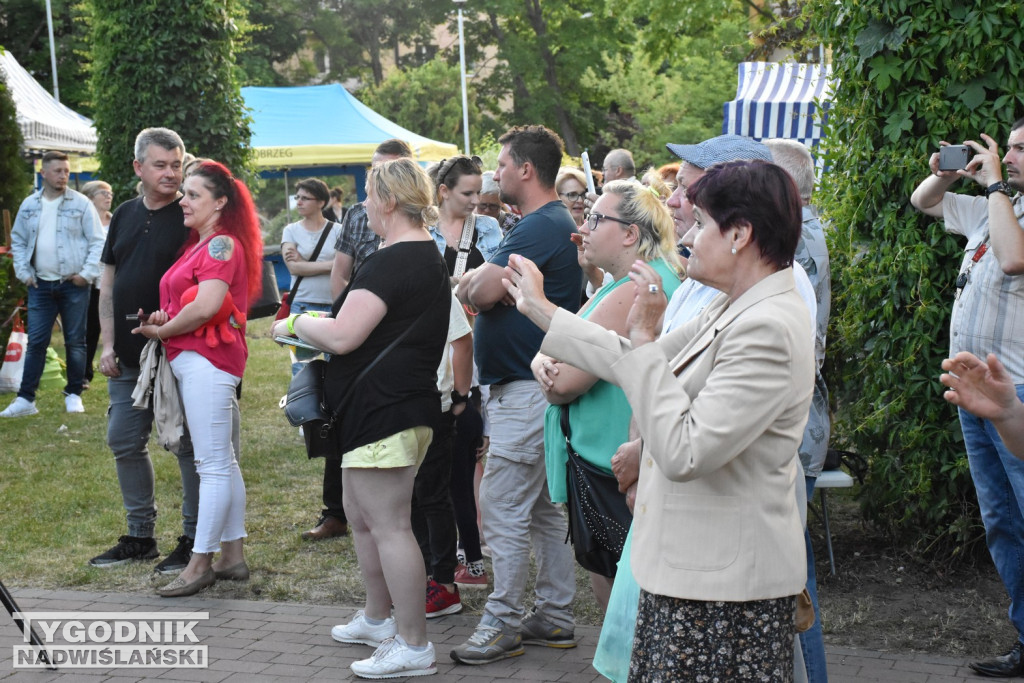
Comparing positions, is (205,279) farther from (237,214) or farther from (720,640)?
(720,640)

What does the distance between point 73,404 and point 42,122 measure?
7.47 m

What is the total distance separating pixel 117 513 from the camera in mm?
7000

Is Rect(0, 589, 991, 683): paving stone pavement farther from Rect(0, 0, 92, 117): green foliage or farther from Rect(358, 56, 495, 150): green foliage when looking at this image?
Rect(358, 56, 495, 150): green foliage

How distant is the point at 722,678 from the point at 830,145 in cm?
386

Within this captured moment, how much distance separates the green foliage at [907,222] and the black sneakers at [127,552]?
3854mm

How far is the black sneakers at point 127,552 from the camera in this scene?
19.6ft

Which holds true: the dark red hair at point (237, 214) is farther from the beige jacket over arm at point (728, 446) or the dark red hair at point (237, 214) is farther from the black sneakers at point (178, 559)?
the beige jacket over arm at point (728, 446)

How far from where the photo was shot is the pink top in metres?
5.38

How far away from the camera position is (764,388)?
2369 millimetres

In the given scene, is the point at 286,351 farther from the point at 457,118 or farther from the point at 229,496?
the point at 457,118

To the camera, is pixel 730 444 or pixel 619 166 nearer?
pixel 730 444

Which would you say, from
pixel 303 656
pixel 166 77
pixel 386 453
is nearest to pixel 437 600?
pixel 303 656

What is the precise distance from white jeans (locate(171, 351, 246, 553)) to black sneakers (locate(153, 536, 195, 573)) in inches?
14.9

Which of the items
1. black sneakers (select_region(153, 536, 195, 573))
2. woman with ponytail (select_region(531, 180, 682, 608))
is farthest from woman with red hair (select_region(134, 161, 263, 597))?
woman with ponytail (select_region(531, 180, 682, 608))
